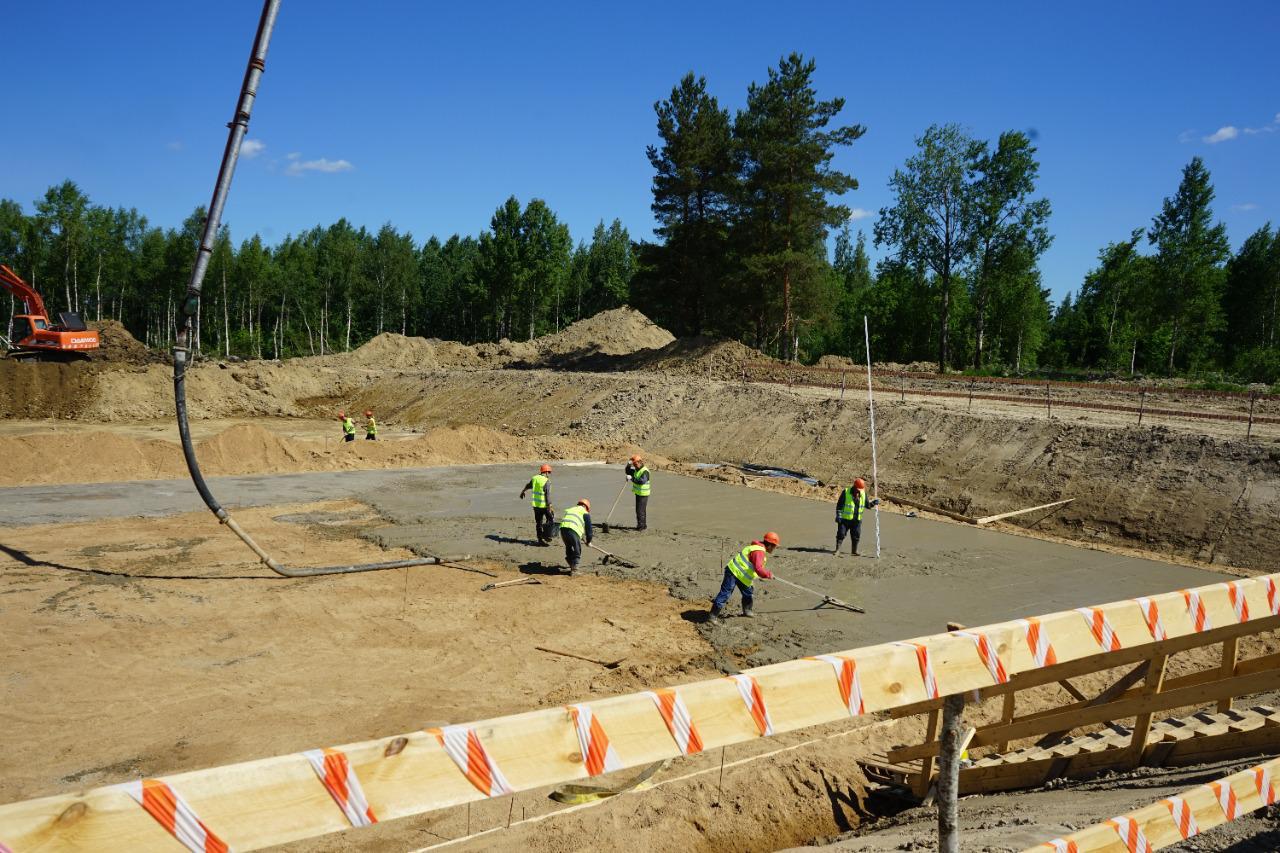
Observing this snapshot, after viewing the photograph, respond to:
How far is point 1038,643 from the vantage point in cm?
320

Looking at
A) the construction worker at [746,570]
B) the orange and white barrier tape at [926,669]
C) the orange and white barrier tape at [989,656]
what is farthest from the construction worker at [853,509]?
the orange and white barrier tape at [926,669]

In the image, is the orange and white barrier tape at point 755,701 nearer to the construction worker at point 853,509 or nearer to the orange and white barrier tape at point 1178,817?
the orange and white barrier tape at point 1178,817

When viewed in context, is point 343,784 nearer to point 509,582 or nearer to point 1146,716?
point 1146,716

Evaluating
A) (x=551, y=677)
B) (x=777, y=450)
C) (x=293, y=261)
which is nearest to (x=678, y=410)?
(x=777, y=450)

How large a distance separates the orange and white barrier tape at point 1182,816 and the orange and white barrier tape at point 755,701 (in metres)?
2.17

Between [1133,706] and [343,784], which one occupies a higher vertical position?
[343,784]

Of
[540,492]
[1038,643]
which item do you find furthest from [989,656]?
[540,492]

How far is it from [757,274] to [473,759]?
35.4 metres

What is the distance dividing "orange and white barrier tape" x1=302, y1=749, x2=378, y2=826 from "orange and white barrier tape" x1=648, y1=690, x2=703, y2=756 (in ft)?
3.03

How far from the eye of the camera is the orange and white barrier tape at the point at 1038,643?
3164mm

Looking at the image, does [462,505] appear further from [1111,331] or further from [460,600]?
[1111,331]

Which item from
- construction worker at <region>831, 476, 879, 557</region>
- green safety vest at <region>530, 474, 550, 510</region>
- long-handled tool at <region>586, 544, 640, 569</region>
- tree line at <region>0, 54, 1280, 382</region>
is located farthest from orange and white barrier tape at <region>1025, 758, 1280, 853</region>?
tree line at <region>0, 54, 1280, 382</region>

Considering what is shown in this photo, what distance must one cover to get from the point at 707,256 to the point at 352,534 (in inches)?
1183

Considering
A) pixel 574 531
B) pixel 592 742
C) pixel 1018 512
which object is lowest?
pixel 1018 512
